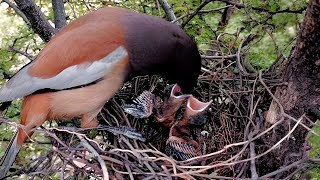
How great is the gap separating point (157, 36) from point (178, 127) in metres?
0.45

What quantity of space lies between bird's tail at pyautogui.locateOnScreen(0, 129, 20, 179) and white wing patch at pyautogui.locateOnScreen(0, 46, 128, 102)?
26 cm

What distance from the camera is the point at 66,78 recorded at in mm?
2996

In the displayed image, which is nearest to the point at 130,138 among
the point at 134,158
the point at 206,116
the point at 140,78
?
the point at 134,158

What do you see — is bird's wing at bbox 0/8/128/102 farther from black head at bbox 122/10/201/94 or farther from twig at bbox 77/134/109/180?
twig at bbox 77/134/109/180

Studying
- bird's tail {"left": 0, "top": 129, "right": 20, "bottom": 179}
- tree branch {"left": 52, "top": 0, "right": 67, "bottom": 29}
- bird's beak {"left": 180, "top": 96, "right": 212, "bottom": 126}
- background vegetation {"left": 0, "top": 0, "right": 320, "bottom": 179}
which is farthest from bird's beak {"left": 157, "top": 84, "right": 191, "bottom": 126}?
tree branch {"left": 52, "top": 0, "right": 67, "bottom": 29}

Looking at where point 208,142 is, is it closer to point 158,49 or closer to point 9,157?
point 158,49

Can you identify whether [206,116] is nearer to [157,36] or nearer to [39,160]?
[157,36]

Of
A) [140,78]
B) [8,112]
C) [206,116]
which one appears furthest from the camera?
[8,112]

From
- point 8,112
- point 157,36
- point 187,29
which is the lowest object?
point 8,112

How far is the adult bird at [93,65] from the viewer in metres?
2.96

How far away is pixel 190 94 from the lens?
3.14 m

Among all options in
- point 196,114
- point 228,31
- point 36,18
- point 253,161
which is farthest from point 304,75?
point 36,18

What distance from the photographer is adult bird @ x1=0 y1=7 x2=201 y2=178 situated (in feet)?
9.71

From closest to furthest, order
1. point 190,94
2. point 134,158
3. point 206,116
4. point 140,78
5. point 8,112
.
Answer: point 134,158
point 206,116
point 190,94
point 140,78
point 8,112
